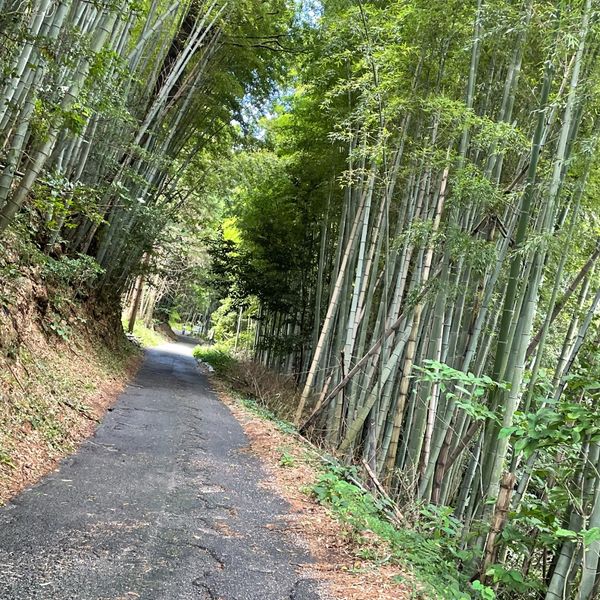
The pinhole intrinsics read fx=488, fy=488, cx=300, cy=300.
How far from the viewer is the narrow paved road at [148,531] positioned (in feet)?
6.86

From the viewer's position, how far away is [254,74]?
8.67 m

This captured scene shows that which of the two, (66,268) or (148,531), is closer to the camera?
(148,531)

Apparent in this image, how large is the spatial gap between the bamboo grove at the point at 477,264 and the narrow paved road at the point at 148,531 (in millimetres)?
1194

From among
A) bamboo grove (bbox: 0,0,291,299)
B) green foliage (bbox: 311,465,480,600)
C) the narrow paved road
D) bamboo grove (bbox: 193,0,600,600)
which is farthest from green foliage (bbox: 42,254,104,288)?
green foliage (bbox: 311,465,480,600)

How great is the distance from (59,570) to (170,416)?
377cm

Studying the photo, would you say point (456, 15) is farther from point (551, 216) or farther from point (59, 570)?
point (59, 570)

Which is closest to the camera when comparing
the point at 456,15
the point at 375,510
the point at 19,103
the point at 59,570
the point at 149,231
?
the point at 59,570

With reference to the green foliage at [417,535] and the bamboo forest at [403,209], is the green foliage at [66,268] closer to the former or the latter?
the bamboo forest at [403,209]

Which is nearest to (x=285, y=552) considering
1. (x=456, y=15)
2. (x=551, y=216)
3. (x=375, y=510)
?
(x=375, y=510)

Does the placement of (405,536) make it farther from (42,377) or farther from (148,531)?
(42,377)

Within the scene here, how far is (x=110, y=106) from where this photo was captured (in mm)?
3379

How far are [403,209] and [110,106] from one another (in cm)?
334

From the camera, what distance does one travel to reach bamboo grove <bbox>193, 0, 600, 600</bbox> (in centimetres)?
264

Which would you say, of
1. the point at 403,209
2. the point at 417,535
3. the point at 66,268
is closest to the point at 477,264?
the point at 403,209
